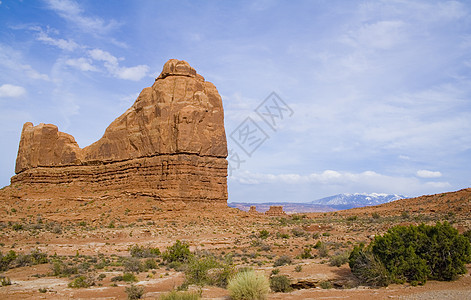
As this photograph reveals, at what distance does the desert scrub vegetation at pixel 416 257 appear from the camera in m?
12.2

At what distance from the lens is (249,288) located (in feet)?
35.4

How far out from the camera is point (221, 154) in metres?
40.2

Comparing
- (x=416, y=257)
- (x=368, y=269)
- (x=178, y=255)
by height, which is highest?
(x=416, y=257)

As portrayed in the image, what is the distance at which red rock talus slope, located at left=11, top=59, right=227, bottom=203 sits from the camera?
123ft

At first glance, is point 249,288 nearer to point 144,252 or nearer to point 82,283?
point 82,283

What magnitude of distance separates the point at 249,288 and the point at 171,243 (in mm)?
15921

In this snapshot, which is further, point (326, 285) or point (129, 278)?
point (129, 278)

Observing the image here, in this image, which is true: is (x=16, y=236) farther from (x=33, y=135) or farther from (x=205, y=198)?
(x=33, y=135)

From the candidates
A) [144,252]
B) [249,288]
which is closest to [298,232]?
[144,252]

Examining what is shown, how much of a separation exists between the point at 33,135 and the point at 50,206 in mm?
12487

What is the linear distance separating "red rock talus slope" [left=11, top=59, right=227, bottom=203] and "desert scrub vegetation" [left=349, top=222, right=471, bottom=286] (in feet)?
81.7

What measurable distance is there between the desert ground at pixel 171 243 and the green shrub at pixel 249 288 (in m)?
0.97

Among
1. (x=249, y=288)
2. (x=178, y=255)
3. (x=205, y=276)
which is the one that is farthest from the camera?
(x=178, y=255)

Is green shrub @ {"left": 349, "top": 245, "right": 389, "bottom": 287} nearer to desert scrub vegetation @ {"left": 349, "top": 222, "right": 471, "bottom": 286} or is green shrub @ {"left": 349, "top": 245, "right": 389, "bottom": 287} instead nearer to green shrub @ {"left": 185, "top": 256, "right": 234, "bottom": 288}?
desert scrub vegetation @ {"left": 349, "top": 222, "right": 471, "bottom": 286}
